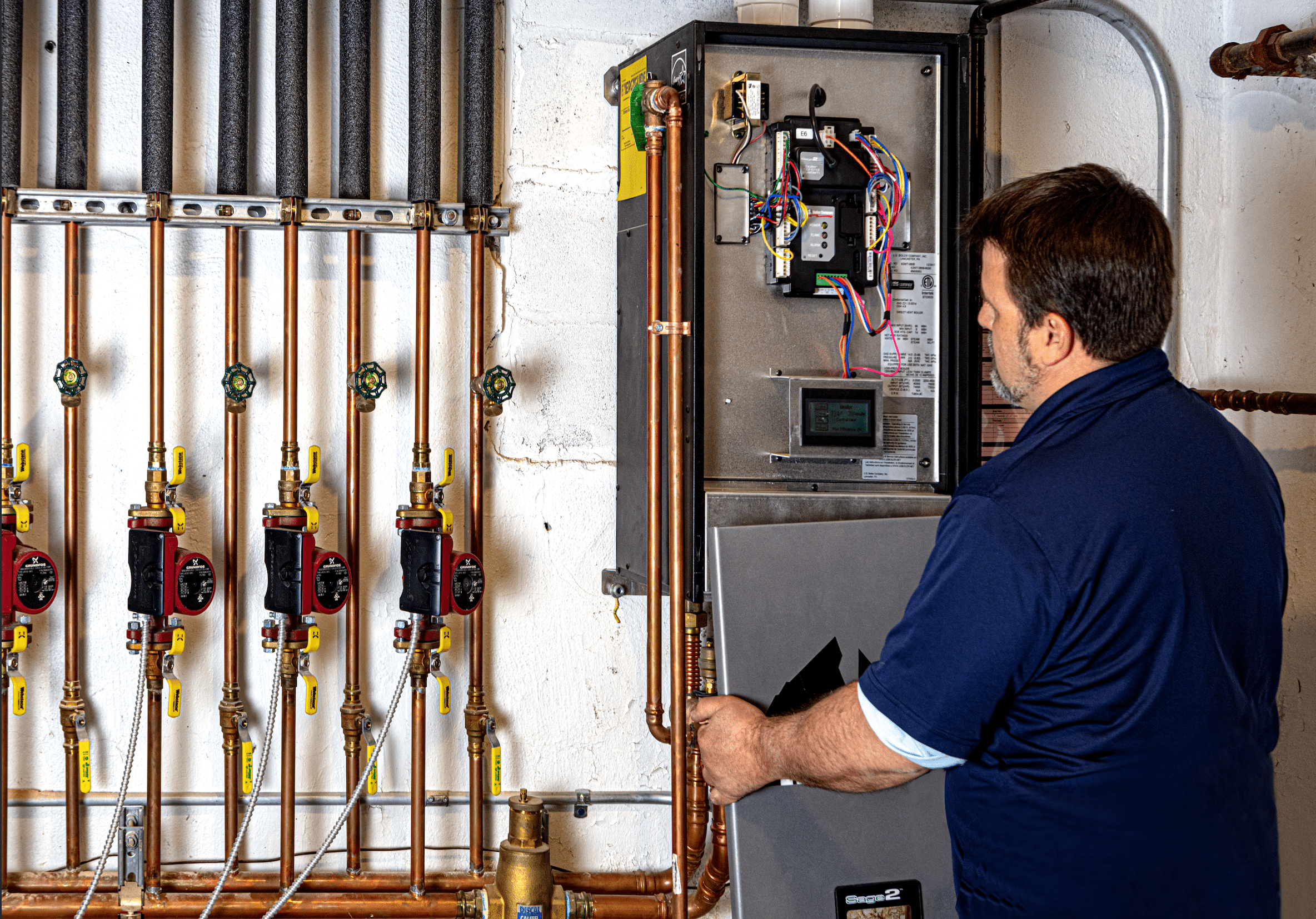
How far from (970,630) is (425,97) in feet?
4.35

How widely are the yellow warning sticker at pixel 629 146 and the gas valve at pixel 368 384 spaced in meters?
0.54

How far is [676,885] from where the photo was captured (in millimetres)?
1754

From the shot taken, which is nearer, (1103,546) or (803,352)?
(1103,546)

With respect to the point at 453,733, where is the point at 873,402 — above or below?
above

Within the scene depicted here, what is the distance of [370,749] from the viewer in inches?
75.2

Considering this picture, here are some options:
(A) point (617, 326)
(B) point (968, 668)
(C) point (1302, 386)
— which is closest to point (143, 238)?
(A) point (617, 326)

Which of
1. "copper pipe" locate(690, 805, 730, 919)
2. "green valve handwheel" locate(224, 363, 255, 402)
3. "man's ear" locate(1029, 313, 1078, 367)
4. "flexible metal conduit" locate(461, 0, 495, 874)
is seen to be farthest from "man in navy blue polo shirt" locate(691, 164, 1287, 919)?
"green valve handwheel" locate(224, 363, 255, 402)

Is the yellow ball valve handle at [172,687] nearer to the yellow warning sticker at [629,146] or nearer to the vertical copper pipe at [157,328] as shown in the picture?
the vertical copper pipe at [157,328]

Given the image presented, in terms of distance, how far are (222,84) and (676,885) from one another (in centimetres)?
152

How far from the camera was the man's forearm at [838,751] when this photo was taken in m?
1.12

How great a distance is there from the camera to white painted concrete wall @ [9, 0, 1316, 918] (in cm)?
186

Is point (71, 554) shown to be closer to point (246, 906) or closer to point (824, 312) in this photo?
point (246, 906)

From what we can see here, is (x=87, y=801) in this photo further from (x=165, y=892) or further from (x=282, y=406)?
(x=282, y=406)

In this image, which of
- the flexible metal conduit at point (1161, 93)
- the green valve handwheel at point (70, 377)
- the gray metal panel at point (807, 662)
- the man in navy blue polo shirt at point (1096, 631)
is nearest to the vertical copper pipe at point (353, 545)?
→ the green valve handwheel at point (70, 377)
